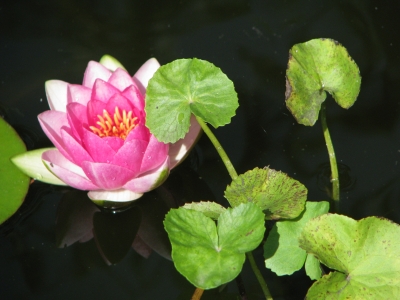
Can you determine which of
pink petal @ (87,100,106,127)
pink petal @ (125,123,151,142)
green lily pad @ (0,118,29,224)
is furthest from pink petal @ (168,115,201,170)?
green lily pad @ (0,118,29,224)

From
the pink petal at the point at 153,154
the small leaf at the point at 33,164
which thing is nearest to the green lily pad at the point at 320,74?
the pink petal at the point at 153,154

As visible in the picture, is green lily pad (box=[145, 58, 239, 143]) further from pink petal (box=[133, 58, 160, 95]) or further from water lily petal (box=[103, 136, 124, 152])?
pink petal (box=[133, 58, 160, 95])

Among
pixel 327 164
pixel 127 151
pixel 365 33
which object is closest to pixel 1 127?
pixel 127 151

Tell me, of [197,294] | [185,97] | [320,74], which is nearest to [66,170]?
[185,97]

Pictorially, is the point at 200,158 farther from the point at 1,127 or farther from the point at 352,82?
the point at 1,127

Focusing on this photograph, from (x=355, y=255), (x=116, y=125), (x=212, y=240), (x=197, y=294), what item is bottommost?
(x=197, y=294)

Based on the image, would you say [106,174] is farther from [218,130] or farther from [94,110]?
[218,130]

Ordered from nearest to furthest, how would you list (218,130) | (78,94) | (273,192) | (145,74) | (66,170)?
1. (273,192)
2. (66,170)
3. (78,94)
4. (145,74)
5. (218,130)

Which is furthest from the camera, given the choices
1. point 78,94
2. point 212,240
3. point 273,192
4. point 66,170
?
point 78,94
